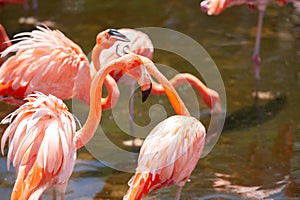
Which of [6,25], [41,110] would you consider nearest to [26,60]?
[41,110]

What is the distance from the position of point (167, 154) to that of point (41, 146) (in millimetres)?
669

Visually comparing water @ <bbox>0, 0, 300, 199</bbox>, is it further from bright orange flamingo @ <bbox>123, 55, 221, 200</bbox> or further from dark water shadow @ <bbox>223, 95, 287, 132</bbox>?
bright orange flamingo @ <bbox>123, 55, 221, 200</bbox>

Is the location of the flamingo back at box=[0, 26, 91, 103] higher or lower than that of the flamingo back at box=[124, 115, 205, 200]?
higher

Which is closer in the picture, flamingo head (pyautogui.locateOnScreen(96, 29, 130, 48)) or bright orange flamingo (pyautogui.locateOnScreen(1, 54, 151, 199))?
bright orange flamingo (pyautogui.locateOnScreen(1, 54, 151, 199))

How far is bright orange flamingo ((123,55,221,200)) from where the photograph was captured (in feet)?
13.0

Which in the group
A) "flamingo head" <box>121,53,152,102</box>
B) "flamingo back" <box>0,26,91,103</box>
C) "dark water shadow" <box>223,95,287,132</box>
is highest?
"flamingo head" <box>121,53,152,102</box>

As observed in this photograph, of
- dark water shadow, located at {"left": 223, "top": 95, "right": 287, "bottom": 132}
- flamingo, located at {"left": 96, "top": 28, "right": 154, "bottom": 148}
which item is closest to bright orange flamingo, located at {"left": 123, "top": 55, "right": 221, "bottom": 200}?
flamingo, located at {"left": 96, "top": 28, "right": 154, "bottom": 148}

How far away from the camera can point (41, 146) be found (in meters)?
3.93

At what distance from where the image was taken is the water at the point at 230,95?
475cm

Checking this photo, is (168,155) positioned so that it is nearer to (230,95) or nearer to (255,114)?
(255,114)

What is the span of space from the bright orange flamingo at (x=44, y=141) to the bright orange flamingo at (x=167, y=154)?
0.26 meters

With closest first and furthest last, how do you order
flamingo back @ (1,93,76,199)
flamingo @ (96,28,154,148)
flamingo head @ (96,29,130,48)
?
1. flamingo back @ (1,93,76,199)
2. flamingo head @ (96,29,130,48)
3. flamingo @ (96,28,154,148)

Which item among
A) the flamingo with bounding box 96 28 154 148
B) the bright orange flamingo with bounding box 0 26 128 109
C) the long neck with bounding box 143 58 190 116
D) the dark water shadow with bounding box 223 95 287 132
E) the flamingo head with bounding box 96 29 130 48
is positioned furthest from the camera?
the dark water shadow with bounding box 223 95 287 132

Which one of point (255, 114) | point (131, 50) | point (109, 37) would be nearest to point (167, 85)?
point (109, 37)
